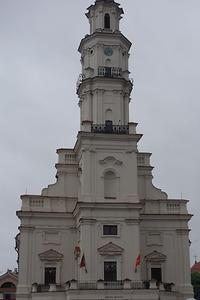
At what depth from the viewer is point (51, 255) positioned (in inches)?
1873

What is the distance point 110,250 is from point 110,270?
1.54 m

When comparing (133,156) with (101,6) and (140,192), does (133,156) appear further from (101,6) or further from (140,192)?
(101,6)

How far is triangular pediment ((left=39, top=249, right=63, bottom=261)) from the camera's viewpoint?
155 ft

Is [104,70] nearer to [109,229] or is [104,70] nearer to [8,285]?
[109,229]

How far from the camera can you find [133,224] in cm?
4584

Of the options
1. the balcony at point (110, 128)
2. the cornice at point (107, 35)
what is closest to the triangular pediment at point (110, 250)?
the balcony at point (110, 128)

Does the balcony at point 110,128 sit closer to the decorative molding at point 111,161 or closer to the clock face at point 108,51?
the decorative molding at point 111,161

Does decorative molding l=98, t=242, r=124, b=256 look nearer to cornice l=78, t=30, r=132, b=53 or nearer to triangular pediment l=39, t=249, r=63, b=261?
triangular pediment l=39, t=249, r=63, b=261

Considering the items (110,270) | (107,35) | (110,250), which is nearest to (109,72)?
(107,35)

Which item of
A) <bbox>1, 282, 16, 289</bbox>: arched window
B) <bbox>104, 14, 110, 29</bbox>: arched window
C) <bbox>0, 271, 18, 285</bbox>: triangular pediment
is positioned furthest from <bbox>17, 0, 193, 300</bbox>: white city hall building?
<bbox>1, 282, 16, 289</bbox>: arched window

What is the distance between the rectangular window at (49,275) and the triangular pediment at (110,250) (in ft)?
16.2

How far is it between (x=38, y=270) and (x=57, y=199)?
6.37 m

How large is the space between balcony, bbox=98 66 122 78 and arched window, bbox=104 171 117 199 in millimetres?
8811

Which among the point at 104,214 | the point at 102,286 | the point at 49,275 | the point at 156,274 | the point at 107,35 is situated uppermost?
the point at 107,35
